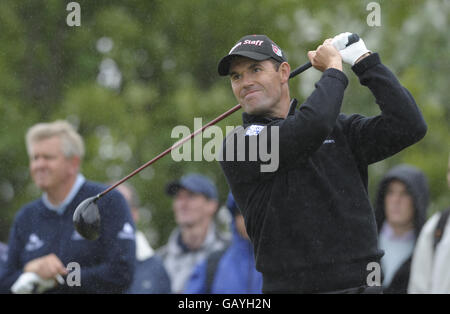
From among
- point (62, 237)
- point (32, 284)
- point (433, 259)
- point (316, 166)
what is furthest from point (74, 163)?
point (433, 259)

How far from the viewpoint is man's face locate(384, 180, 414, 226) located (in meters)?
6.94

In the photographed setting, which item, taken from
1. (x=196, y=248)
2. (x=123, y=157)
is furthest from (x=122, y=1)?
(x=196, y=248)

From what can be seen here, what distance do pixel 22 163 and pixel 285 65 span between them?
8401mm

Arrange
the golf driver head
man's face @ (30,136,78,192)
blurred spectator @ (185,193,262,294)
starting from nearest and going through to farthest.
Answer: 1. the golf driver head
2. man's face @ (30,136,78,192)
3. blurred spectator @ (185,193,262,294)

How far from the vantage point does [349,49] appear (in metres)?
4.18

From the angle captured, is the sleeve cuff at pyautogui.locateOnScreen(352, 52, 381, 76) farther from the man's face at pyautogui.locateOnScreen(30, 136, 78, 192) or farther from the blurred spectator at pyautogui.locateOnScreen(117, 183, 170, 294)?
the blurred spectator at pyautogui.locateOnScreen(117, 183, 170, 294)

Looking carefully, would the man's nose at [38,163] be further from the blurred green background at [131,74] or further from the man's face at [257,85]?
the blurred green background at [131,74]

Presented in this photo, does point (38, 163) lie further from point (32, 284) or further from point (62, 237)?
point (32, 284)

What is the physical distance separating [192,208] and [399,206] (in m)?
2.26

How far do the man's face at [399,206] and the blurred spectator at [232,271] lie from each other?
4.23 feet

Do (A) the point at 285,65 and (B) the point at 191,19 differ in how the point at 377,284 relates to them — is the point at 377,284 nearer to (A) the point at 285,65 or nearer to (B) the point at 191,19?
(A) the point at 285,65

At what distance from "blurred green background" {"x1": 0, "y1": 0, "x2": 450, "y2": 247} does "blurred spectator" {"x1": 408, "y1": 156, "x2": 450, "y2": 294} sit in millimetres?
5658

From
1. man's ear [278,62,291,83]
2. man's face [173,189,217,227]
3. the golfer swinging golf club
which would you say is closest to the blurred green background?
man's face [173,189,217,227]

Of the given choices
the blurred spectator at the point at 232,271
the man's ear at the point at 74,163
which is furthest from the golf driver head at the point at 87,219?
the blurred spectator at the point at 232,271
